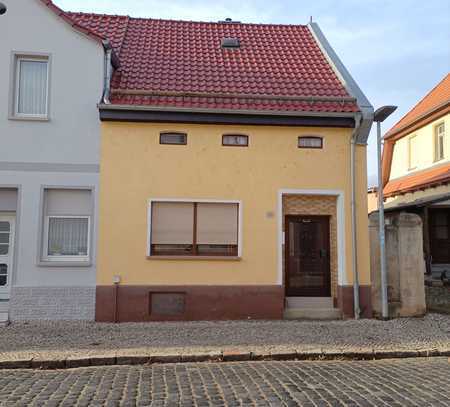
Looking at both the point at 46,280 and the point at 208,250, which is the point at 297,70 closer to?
the point at 208,250

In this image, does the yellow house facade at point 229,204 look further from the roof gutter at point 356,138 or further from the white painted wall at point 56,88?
the white painted wall at point 56,88

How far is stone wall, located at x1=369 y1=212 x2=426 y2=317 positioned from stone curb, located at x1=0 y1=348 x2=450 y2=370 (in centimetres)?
308

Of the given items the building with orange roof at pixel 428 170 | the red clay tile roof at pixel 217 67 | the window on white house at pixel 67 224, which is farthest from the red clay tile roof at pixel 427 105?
the window on white house at pixel 67 224

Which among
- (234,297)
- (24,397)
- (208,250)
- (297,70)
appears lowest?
(24,397)

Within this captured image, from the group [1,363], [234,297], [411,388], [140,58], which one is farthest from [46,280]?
[411,388]

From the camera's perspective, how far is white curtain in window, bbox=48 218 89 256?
10.8 meters

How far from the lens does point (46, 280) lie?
1055 cm

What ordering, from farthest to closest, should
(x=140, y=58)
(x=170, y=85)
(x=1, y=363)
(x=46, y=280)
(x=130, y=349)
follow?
(x=140, y=58), (x=170, y=85), (x=46, y=280), (x=130, y=349), (x=1, y=363)

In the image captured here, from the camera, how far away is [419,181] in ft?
57.7

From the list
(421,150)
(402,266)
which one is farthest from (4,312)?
(421,150)

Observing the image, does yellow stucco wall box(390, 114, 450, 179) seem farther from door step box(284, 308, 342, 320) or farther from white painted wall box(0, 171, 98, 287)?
white painted wall box(0, 171, 98, 287)

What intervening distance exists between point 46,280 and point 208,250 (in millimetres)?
3580

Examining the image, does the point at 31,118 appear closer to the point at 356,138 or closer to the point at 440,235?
the point at 356,138

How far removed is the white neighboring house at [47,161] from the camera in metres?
10.5
